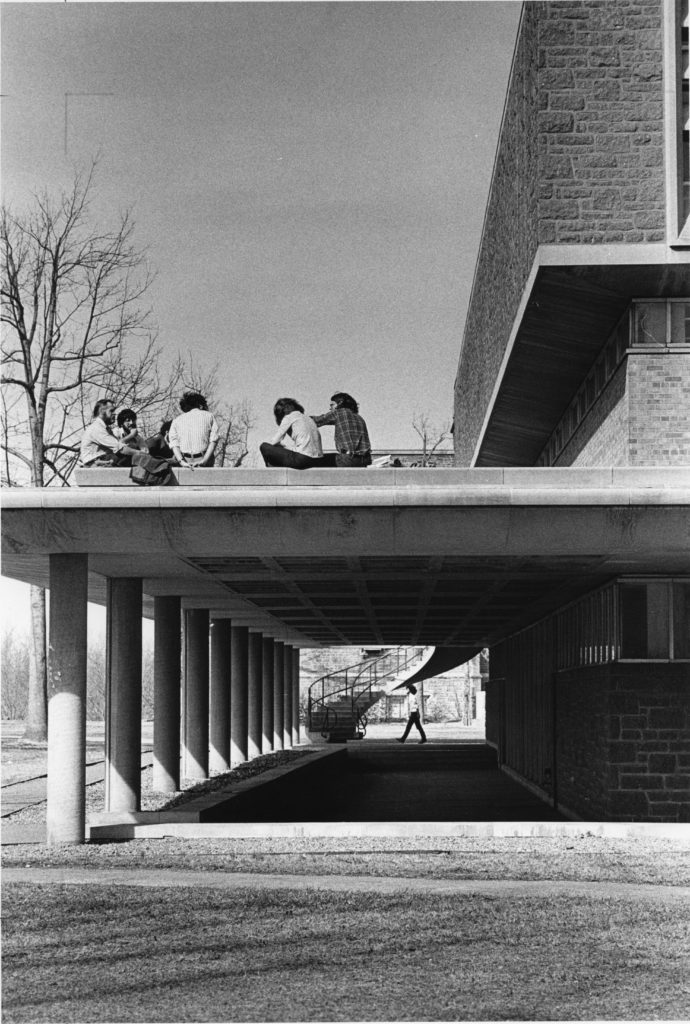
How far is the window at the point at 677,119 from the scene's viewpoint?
781 inches

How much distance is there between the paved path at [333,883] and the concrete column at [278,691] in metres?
28.4

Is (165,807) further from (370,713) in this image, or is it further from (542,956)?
(370,713)

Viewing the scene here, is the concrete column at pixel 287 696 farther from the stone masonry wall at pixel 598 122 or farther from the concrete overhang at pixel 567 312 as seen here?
the stone masonry wall at pixel 598 122

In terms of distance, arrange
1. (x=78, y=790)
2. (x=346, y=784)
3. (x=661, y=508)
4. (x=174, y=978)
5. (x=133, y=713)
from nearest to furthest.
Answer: (x=174, y=978) → (x=661, y=508) → (x=78, y=790) → (x=133, y=713) → (x=346, y=784)

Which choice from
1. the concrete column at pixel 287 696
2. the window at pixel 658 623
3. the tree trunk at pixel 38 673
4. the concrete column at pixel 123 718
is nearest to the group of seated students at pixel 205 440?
the concrete column at pixel 123 718

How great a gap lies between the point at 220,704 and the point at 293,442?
13484 mm

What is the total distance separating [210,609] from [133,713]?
27.2 feet

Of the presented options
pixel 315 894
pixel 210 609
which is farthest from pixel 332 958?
pixel 210 609

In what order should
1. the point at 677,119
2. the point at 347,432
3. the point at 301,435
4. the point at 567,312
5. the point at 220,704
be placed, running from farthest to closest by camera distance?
the point at 220,704 → the point at 567,312 → the point at 677,119 → the point at 347,432 → the point at 301,435

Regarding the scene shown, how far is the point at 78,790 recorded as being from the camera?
1590cm

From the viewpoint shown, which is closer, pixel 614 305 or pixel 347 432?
pixel 347 432

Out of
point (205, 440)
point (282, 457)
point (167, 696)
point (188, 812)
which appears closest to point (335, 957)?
point (282, 457)

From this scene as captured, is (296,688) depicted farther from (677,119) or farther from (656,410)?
(677,119)

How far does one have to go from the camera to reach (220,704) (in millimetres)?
29156
